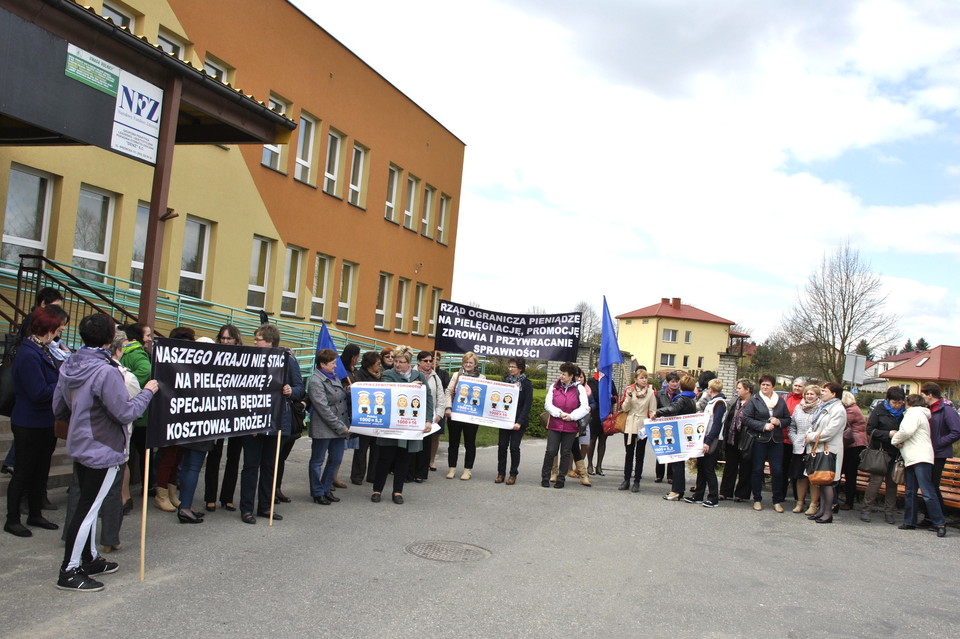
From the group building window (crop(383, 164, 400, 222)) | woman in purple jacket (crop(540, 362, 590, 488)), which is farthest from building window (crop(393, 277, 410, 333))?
woman in purple jacket (crop(540, 362, 590, 488))

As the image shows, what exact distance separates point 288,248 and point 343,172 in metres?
3.13

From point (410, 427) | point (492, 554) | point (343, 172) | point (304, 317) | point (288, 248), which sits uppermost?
point (343, 172)

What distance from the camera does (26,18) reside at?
8.20m

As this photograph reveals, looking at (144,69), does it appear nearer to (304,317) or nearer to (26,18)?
(26,18)

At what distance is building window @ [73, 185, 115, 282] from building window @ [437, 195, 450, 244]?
15429mm

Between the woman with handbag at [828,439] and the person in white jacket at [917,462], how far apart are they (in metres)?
0.69

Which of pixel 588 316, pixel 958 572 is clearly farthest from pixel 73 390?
pixel 588 316

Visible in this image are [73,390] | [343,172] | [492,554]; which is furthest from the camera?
[343,172]

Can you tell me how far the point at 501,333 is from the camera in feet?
46.2

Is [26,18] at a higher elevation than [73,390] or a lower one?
higher

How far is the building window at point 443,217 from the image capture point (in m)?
29.7

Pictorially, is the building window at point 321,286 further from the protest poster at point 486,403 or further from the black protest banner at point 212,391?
the black protest banner at point 212,391

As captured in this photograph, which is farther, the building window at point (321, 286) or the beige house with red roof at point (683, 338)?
the beige house with red roof at point (683, 338)

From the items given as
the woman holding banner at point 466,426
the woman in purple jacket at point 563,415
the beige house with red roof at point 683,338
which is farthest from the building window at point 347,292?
the beige house with red roof at point 683,338
